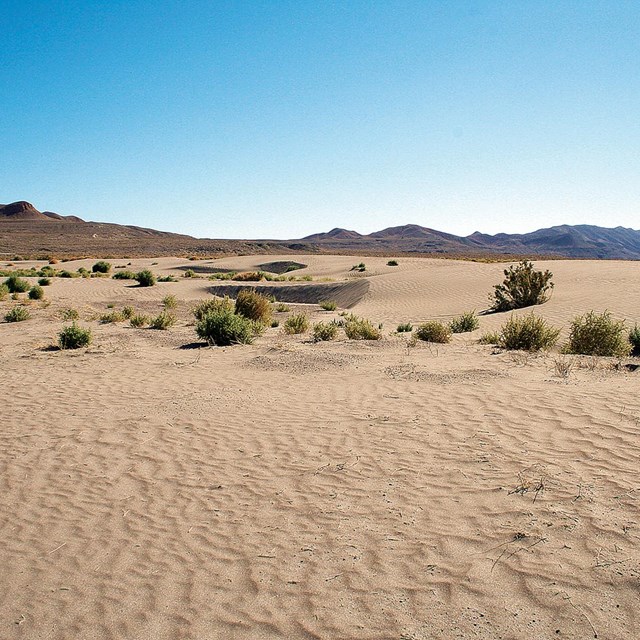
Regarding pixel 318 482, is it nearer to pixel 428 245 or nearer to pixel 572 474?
pixel 572 474

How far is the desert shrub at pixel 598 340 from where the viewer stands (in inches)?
432

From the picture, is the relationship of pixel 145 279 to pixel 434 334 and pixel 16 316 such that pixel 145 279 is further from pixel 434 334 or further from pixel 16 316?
pixel 434 334

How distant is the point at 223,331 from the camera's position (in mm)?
12898

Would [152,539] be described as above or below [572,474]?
below

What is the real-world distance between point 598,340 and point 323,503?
27.9ft

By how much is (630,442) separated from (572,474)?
1062mm

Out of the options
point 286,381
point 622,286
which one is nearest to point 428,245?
point 622,286

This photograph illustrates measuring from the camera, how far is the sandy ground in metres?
3.54

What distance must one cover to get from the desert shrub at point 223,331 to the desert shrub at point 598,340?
7.00 meters

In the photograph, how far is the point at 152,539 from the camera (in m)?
4.48

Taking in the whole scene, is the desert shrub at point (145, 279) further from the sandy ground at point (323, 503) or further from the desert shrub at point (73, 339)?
the sandy ground at point (323, 503)

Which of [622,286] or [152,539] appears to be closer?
[152,539]

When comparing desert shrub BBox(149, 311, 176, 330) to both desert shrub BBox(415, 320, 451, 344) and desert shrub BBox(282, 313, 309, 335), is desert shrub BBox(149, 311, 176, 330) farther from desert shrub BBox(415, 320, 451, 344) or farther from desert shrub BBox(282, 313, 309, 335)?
desert shrub BBox(415, 320, 451, 344)

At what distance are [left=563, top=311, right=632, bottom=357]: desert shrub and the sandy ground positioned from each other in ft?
4.99
